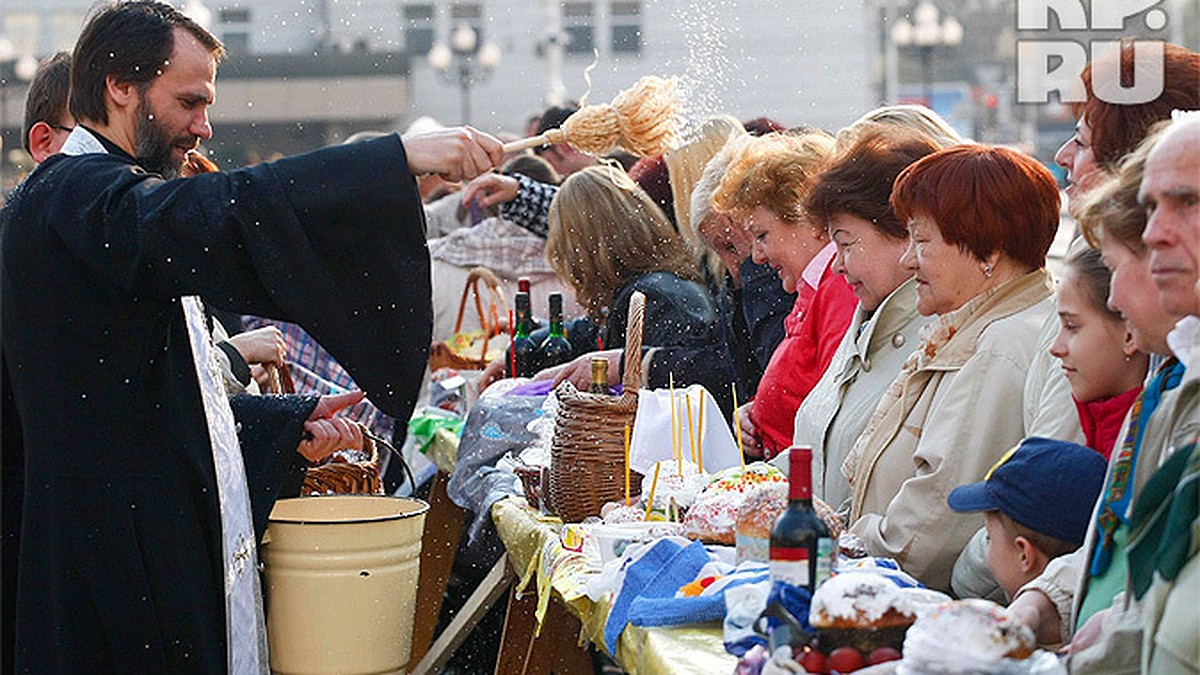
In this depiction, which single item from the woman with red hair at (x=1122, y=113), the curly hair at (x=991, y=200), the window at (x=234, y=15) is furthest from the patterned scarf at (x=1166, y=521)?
the window at (x=234, y=15)

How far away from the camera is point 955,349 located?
278cm

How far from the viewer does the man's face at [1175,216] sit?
1807mm

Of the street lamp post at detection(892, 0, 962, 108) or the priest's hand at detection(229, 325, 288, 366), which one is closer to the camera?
the priest's hand at detection(229, 325, 288, 366)

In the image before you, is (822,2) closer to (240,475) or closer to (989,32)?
(989,32)

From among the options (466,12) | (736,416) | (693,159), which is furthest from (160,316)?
(466,12)

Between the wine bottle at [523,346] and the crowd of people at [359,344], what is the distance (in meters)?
1.65

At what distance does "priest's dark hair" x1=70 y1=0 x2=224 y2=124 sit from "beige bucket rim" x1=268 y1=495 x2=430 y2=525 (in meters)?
0.93

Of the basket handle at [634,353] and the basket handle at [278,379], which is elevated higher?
the basket handle at [634,353]

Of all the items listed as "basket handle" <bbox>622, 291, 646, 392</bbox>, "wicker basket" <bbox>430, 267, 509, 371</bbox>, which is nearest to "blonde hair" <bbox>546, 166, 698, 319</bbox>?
"basket handle" <bbox>622, 291, 646, 392</bbox>

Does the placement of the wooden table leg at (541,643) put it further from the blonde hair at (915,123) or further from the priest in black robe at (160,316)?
the blonde hair at (915,123)

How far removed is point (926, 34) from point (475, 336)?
17.9 metres

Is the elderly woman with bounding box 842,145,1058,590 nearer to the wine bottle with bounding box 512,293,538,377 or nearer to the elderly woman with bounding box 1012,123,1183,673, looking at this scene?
the elderly woman with bounding box 1012,123,1183,673

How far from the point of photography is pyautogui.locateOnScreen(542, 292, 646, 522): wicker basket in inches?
134

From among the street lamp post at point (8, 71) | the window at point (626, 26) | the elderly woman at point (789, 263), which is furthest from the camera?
the window at point (626, 26)
